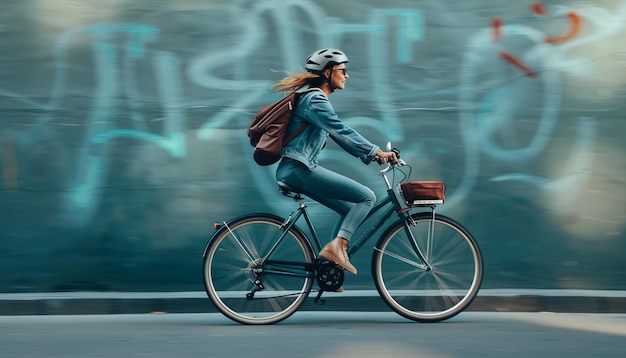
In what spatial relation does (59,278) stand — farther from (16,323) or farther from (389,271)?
(389,271)

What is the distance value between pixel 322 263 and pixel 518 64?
2596 mm

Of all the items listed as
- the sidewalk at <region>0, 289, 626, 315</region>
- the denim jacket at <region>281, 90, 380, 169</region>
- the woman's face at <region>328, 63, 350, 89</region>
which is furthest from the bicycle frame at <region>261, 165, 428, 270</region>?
the sidewalk at <region>0, 289, 626, 315</region>

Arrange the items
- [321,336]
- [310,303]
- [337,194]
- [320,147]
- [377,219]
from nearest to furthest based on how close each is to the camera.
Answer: [321,336] < [337,194] < [320,147] < [377,219] < [310,303]

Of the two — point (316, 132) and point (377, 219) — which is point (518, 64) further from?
point (316, 132)

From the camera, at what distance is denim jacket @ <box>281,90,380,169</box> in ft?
19.7

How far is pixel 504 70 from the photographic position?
7.66 meters

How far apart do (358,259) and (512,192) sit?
4.47 feet

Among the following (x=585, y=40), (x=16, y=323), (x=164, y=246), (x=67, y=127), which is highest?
(x=585, y=40)

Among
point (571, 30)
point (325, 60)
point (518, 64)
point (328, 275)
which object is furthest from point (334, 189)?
point (571, 30)

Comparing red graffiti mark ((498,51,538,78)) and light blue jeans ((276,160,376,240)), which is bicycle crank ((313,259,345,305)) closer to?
light blue jeans ((276,160,376,240))

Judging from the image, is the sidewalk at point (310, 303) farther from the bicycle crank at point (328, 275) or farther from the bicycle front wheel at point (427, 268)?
the bicycle crank at point (328, 275)

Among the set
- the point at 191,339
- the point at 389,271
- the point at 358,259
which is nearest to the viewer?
the point at 191,339

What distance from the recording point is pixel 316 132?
20.3ft

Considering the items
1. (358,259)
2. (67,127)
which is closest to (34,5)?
(67,127)
